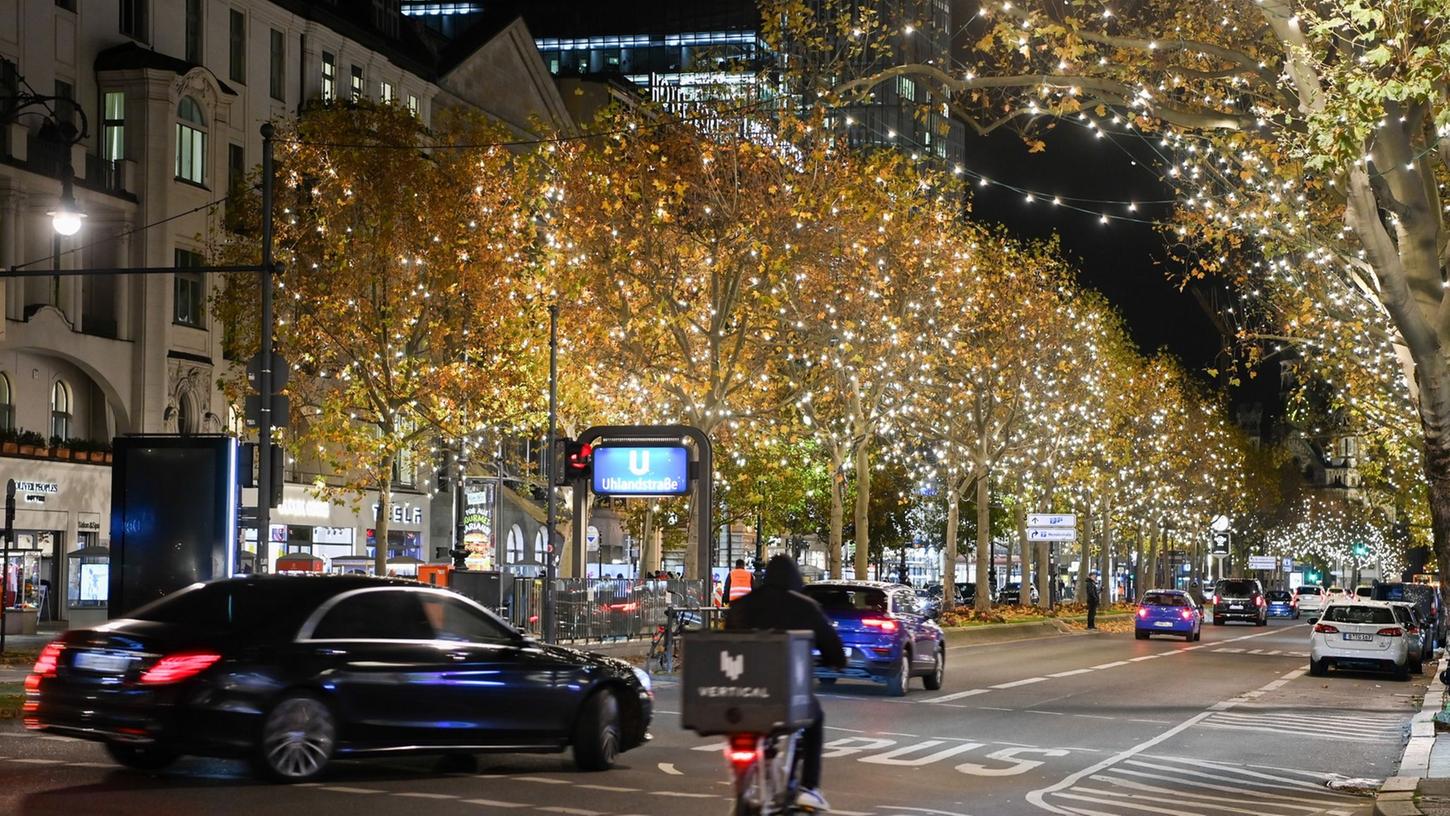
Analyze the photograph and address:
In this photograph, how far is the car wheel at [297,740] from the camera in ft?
40.4

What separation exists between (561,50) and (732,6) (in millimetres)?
12670

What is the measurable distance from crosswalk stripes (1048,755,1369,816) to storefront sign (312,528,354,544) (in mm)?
43635

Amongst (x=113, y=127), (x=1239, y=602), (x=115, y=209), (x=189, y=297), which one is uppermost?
(x=113, y=127)

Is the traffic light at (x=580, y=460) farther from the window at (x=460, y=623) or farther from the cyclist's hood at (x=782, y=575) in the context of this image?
the cyclist's hood at (x=782, y=575)

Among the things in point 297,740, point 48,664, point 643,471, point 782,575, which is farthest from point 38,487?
point 782,575

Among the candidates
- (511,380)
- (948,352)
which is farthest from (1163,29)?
(948,352)

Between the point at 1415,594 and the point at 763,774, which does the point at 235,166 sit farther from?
the point at 1415,594

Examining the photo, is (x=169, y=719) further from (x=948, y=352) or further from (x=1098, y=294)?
(x=1098, y=294)

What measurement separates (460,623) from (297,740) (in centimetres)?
166

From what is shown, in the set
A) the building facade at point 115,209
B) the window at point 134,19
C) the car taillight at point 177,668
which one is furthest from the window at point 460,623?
the window at point 134,19

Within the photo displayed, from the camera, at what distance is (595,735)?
13984 millimetres

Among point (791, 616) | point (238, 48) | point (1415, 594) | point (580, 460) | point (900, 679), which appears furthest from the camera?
point (1415, 594)

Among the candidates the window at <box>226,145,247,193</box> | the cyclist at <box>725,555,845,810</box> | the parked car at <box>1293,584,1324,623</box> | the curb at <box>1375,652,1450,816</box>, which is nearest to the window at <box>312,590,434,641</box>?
the cyclist at <box>725,555,845,810</box>

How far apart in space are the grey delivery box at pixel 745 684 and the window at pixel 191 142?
40.2 m
